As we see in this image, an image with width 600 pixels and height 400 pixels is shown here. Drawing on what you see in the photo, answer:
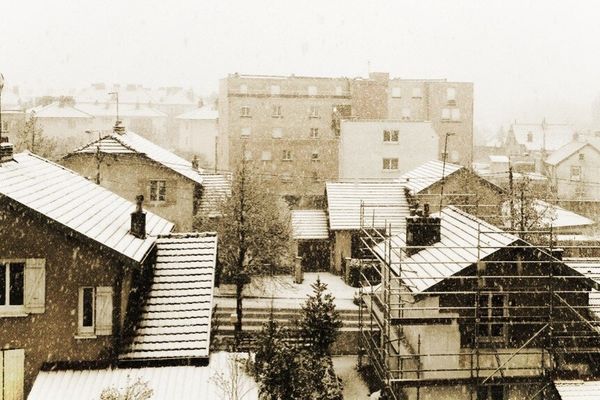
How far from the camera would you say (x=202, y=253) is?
682 inches

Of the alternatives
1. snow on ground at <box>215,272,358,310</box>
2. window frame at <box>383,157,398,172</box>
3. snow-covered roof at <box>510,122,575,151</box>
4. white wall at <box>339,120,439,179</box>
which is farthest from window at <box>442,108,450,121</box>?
snow on ground at <box>215,272,358,310</box>

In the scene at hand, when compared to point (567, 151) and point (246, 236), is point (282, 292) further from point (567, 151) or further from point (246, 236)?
point (567, 151)

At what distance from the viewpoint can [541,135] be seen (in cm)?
8844

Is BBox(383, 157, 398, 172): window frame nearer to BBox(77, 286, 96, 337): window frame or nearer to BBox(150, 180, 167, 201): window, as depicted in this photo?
BBox(150, 180, 167, 201): window

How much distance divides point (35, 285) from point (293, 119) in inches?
1943

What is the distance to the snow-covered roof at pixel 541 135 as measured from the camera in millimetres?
87312

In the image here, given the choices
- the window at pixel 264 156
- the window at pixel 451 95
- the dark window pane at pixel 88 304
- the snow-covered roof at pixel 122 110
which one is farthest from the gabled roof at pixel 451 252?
the snow-covered roof at pixel 122 110

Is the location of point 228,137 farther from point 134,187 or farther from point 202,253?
point 202,253

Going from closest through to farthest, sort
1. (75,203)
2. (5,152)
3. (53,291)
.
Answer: (53,291)
(75,203)
(5,152)

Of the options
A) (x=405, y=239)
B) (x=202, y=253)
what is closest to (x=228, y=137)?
(x=405, y=239)

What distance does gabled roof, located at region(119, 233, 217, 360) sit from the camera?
1522 cm

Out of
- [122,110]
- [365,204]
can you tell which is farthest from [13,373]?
[122,110]

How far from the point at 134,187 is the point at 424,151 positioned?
2740 cm

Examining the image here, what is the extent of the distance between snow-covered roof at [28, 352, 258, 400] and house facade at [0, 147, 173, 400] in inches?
15.0
